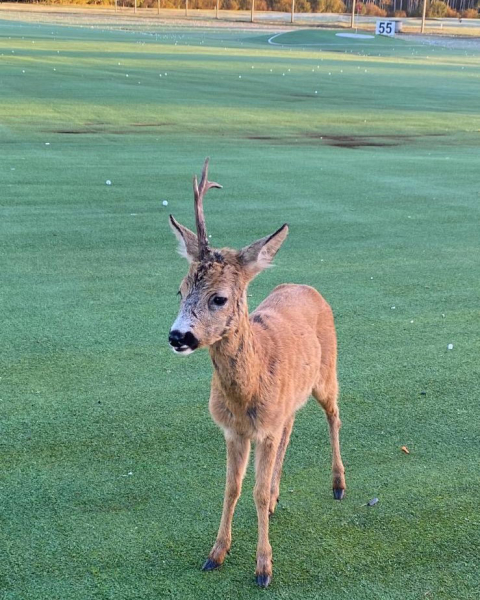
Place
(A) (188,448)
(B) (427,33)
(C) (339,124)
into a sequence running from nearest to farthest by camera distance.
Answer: (A) (188,448), (C) (339,124), (B) (427,33)

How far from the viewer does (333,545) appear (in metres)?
4.05

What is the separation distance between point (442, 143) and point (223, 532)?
15265 millimetres

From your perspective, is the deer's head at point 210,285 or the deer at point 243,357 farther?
the deer at point 243,357

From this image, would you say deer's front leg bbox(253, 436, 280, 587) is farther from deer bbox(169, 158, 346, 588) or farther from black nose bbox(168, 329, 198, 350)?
black nose bbox(168, 329, 198, 350)

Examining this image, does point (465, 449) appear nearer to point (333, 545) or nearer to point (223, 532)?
point (333, 545)

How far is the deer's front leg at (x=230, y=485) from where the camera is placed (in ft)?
12.8

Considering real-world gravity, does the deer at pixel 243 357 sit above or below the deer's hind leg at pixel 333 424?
above

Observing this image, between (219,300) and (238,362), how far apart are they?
36cm

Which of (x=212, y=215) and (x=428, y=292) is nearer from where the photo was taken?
(x=428, y=292)

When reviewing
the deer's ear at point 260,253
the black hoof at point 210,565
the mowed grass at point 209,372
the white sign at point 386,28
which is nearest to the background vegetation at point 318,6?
the white sign at point 386,28

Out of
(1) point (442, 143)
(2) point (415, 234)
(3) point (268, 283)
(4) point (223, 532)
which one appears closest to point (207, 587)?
(4) point (223, 532)

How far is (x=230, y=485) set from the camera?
3.95 m

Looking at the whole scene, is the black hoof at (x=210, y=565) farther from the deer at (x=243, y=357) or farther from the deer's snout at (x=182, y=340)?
the deer's snout at (x=182, y=340)

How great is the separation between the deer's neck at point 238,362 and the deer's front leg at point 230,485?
0.81ft
